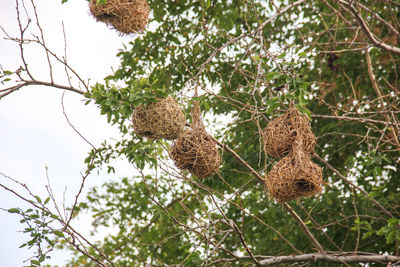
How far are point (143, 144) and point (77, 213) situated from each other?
153 inches

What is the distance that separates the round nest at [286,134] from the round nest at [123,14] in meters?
1.57

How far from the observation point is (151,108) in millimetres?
3113

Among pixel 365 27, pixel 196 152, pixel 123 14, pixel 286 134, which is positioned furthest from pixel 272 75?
pixel 123 14

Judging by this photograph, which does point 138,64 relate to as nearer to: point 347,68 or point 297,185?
point 347,68

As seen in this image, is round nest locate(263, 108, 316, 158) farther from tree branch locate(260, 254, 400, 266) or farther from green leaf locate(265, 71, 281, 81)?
tree branch locate(260, 254, 400, 266)

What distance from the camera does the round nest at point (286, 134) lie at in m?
3.07

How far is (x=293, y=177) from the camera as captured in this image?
2.89 meters

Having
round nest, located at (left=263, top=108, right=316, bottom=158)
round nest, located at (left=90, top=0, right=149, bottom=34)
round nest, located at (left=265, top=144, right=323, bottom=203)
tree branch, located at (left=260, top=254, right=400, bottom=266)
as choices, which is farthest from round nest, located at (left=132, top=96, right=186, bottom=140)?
tree branch, located at (left=260, top=254, right=400, bottom=266)

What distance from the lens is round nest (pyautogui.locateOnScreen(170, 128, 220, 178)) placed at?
3178 millimetres

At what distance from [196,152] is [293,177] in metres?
0.66

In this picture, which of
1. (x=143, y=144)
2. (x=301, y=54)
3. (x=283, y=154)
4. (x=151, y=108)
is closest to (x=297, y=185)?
(x=283, y=154)

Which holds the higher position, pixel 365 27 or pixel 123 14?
pixel 123 14

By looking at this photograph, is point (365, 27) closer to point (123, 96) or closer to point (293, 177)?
point (293, 177)

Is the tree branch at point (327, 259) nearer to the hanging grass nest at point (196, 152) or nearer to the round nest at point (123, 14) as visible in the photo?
the hanging grass nest at point (196, 152)
